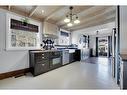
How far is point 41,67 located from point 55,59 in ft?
3.66

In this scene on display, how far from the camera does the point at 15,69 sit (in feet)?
13.4

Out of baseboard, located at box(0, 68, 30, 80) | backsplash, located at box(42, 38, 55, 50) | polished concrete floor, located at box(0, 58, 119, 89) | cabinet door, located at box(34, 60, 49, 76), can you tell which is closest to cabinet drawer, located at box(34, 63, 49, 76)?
cabinet door, located at box(34, 60, 49, 76)

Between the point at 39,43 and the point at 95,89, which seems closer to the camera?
the point at 95,89

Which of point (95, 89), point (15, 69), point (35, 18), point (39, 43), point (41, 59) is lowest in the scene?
point (95, 89)

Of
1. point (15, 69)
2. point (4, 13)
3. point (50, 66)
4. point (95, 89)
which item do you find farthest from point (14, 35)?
point (95, 89)

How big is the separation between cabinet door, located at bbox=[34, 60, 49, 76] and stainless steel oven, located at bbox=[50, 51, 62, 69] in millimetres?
387

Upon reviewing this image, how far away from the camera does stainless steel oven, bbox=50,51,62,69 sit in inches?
194

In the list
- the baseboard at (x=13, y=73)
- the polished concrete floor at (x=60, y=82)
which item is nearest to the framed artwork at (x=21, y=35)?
the baseboard at (x=13, y=73)

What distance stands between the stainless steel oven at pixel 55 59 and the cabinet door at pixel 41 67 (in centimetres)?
39

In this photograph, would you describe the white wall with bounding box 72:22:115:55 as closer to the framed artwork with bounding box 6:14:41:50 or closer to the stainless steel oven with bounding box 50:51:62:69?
the stainless steel oven with bounding box 50:51:62:69

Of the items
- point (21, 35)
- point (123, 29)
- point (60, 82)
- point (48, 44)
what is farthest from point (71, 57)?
point (123, 29)

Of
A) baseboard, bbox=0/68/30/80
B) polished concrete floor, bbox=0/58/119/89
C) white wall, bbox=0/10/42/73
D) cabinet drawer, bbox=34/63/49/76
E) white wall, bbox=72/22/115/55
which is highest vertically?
white wall, bbox=72/22/115/55
